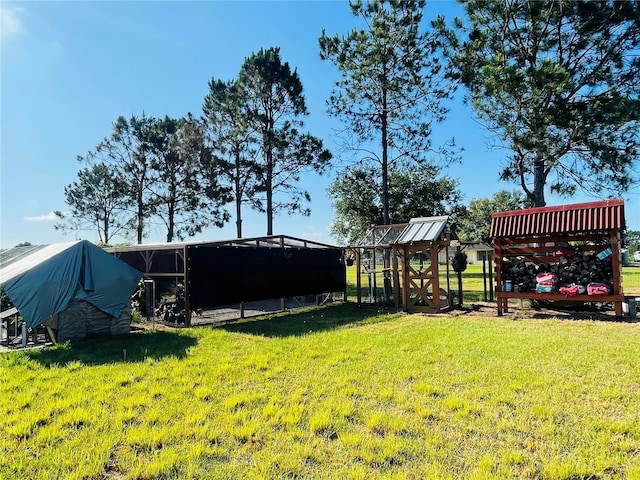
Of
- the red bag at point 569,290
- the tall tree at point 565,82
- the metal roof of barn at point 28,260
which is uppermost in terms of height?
the tall tree at point 565,82

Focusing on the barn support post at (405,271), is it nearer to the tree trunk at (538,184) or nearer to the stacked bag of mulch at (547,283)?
the stacked bag of mulch at (547,283)

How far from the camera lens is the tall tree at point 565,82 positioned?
31.4 ft

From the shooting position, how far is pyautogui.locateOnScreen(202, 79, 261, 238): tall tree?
51.6 ft

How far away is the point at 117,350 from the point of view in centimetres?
606

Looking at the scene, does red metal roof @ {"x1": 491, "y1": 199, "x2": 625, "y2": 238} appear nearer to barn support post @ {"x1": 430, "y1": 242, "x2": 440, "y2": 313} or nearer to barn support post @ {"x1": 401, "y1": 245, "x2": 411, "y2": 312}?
barn support post @ {"x1": 430, "y1": 242, "x2": 440, "y2": 313}

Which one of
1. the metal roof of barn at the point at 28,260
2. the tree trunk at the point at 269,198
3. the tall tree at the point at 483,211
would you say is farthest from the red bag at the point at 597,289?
the tall tree at the point at 483,211

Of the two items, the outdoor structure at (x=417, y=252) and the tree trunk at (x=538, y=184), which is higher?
the tree trunk at (x=538, y=184)

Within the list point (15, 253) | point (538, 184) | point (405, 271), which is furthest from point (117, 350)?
point (538, 184)

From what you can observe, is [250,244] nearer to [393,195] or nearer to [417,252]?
[417,252]

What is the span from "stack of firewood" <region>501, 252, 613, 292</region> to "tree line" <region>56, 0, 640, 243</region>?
3.05 m

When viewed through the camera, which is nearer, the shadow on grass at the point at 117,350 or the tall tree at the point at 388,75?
the shadow on grass at the point at 117,350

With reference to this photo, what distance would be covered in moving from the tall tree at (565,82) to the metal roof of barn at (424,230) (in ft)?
10.3

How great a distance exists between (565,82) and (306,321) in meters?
8.54

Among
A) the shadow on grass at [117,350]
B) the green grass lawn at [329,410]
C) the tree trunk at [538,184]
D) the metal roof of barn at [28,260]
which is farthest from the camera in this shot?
the tree trunk at [538,184]
